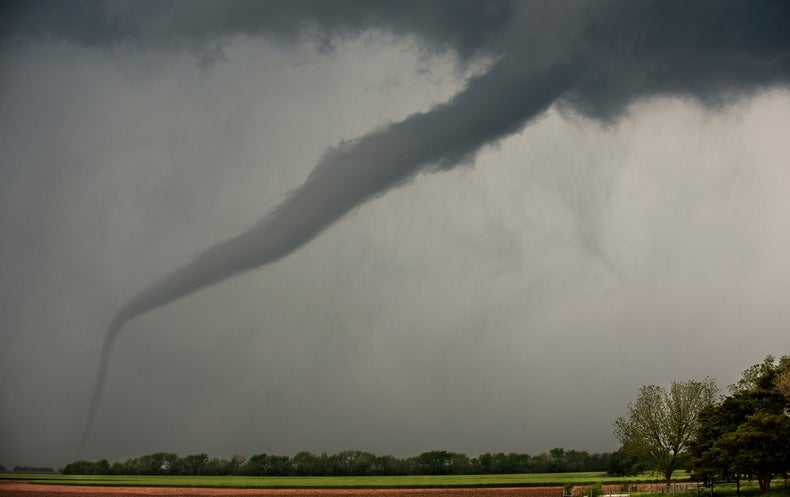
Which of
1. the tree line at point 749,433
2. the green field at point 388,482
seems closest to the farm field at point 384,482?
the green field at point 388,482

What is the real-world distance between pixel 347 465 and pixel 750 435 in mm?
146490

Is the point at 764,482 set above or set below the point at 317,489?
above

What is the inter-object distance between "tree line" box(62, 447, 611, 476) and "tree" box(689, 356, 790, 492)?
129 metres

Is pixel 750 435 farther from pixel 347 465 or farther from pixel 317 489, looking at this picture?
pixel 347 465

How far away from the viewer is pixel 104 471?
183 meters

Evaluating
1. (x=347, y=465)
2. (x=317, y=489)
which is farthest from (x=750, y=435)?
(x=347, y=465)

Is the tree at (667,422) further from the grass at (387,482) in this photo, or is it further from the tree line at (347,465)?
the tree line at (347,465)

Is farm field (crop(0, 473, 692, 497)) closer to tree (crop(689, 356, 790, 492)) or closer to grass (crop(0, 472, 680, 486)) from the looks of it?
grass (crop(0, 472, 680, 486))

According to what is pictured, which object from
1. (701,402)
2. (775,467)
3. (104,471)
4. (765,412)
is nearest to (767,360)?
(765,412)

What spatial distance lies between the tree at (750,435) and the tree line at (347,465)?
423 feet

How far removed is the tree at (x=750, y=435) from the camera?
48625 millimetres

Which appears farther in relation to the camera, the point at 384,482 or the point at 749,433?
the point at 384,482

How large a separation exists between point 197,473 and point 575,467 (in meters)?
107

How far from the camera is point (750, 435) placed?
1939 inches
